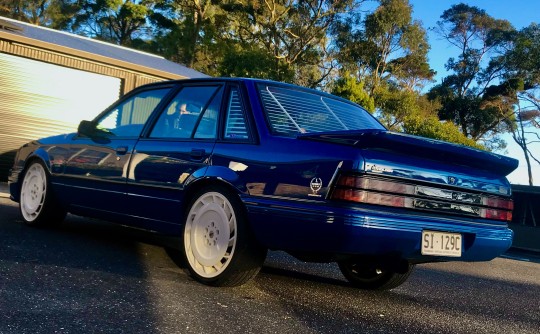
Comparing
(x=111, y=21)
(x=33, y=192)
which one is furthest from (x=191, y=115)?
(x=111, y=21)

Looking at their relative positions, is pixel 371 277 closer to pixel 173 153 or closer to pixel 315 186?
pixel 315 186

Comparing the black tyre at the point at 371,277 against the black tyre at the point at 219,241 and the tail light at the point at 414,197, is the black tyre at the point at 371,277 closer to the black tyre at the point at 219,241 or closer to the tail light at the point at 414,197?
the tail light at the point at 414,197

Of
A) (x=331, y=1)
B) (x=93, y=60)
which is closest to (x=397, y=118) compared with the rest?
(x=331, y=1)

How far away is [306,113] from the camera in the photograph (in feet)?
14.2

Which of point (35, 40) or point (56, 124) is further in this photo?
point (56, 124)

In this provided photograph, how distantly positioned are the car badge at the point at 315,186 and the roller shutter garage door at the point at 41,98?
10956 mm

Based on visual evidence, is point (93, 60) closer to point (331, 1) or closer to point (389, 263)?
point (389, 263)

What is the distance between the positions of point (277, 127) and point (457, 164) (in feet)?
3.93

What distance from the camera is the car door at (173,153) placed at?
13.7 feet

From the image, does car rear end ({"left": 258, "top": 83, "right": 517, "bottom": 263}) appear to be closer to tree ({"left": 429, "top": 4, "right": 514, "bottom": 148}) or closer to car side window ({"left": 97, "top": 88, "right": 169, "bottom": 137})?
car side window ({"left": 97, "top": 88, "right": 169, "bottom": 137})

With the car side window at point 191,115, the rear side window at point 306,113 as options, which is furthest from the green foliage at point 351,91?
the car side window at point 191,115

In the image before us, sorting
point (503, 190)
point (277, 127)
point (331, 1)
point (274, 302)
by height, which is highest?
point (331, 1)

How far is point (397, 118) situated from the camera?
3641 cm

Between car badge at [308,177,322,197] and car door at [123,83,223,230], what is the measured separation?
88 centimetres
